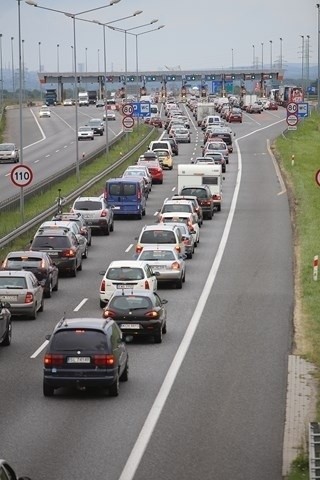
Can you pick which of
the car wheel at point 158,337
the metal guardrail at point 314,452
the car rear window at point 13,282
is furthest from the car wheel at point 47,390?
the car rear window at point 13,282

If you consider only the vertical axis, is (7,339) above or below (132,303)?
below

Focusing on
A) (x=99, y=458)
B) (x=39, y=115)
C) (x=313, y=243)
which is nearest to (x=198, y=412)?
(x=99, y=458)

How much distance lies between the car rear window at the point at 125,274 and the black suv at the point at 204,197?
23087mm

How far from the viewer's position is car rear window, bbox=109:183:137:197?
59750mm

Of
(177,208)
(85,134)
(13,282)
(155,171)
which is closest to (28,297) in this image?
(13,282)

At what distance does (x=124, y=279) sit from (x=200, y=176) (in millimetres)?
28028

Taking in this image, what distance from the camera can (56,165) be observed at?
90.6 m

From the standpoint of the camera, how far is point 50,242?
140 feet

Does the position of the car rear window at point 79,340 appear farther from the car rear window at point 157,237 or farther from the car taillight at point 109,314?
the car rear window at point 157,237

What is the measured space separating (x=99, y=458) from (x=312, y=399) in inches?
220

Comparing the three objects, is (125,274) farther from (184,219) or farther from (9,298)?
(184,219)

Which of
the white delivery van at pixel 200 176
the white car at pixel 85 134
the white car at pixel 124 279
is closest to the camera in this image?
the white car at pixel 124 279

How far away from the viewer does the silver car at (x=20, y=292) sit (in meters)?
34.3

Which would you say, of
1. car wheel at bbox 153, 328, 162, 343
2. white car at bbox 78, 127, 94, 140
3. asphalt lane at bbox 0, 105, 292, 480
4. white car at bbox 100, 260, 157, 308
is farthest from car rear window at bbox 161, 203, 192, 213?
white car at bbox 78, 127, 94, 140
